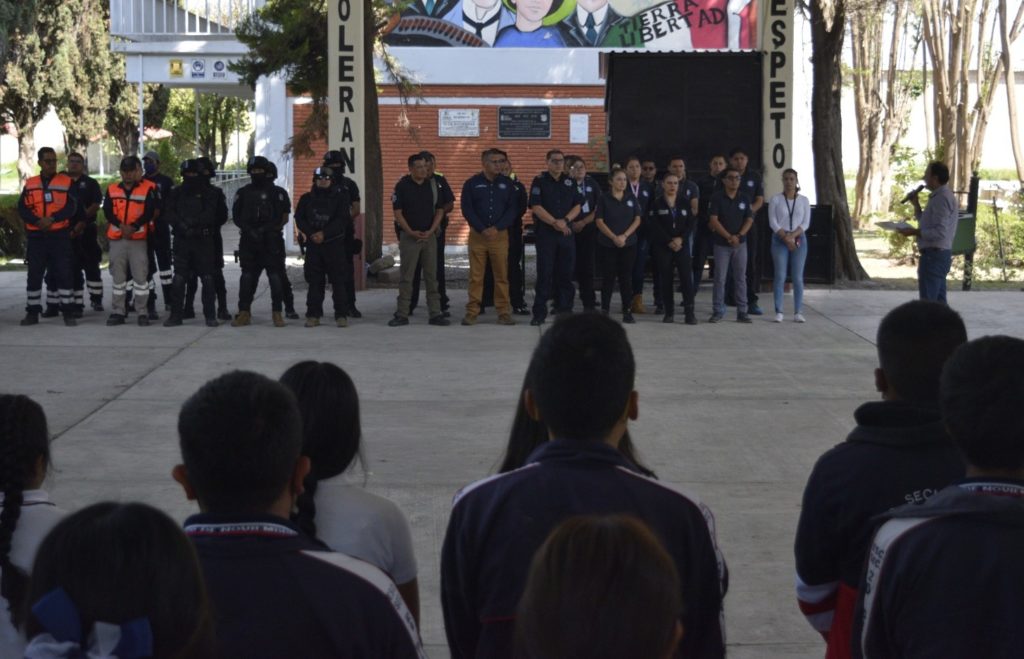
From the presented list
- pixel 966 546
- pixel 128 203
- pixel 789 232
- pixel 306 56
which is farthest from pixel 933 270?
pixel 966 546

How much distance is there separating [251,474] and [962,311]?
14.9 meters

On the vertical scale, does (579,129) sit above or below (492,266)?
above

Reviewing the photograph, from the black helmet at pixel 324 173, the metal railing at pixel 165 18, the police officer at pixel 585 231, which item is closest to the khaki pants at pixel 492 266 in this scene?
the police officer at pixel 585 231

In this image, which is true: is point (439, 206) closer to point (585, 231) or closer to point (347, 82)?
point (585, 231)

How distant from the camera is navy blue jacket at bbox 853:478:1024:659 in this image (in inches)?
107

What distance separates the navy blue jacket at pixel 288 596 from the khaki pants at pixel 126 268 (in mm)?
12579

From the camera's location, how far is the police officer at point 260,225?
1438 cm

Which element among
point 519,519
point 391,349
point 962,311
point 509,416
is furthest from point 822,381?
point 519,519

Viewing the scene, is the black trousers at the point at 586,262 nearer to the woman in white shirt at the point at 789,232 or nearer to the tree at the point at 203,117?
the woman in white shirt at the point at 789,232

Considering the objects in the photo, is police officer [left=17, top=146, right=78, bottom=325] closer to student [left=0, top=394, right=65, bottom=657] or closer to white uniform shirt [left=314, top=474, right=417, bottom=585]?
student [left=0, top=394, right=65, bottom=657]

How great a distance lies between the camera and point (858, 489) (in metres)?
3.39

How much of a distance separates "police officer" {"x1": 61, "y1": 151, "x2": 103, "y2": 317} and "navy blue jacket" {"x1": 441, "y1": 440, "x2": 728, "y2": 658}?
41.0ft

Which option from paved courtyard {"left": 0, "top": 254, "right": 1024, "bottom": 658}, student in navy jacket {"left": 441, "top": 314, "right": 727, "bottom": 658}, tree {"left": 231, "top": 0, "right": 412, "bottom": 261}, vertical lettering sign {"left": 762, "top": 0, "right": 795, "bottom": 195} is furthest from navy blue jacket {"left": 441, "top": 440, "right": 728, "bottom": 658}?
tree {"left": 231, "top": 0, "right": 412, "bottom": 261}

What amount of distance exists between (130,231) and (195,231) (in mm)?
735
